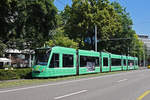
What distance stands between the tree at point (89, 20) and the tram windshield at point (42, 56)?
21.6 m

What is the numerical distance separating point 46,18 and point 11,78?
816cm

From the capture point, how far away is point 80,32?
4206cm

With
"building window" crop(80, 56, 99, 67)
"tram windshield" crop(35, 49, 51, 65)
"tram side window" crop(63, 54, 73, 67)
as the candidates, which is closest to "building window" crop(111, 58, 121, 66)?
"building window" crop(80, 56, 99, 67)

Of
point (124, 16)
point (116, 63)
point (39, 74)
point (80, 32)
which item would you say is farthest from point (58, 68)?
point (124, 16)

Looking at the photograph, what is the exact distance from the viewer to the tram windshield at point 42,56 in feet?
61.9

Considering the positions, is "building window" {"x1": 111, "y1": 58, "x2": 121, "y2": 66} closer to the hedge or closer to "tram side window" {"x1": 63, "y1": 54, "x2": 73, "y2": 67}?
"tram side window" {"x1": 63, "y1": 54, "x2": 73, "y2": 67}

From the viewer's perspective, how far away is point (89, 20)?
4056cm

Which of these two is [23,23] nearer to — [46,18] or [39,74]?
[46,18]

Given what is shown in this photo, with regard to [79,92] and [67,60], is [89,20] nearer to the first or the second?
[67,60]

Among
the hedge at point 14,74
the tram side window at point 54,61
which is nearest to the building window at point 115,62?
the tram side window at point 54,61

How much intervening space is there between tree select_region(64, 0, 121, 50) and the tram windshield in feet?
70.7

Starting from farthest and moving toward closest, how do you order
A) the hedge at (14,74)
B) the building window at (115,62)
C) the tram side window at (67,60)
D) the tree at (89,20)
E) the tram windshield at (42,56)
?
the tree at (89,20) < the building window at (115,62) < the tram side window at (67,60) < the tram windshield at (42,56) < the hedge at (14,74)

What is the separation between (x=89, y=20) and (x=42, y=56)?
75.9ft

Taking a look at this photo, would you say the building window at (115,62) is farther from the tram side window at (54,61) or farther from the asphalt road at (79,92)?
the asphalt road at (79,92)
